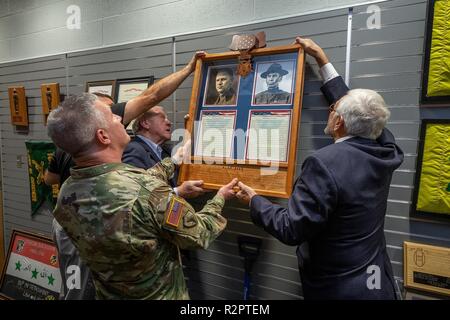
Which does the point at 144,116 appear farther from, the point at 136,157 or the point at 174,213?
the point at 174,213

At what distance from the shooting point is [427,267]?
1529mm

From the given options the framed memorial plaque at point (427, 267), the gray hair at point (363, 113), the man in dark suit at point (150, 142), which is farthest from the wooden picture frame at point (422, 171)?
the man in dark suit at point (150, 142)

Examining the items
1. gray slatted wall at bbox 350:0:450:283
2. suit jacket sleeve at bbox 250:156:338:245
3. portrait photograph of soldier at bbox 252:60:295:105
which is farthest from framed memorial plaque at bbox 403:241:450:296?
portrait photograph of soldier at bbox 252:60:295:105

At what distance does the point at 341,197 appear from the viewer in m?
1.28

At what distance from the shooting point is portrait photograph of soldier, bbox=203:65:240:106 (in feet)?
5.88

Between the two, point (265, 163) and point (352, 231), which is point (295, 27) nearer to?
point (265, 163)

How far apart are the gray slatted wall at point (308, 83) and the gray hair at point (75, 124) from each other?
1.02 m

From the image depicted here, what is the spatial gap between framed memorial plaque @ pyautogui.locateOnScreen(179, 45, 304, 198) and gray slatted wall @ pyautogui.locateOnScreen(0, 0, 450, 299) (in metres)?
0.20

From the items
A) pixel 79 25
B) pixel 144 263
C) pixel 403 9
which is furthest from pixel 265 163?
pixel 79 25

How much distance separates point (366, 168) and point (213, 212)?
68cm

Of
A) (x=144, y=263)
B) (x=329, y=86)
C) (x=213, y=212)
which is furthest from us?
(x=329, y=86)

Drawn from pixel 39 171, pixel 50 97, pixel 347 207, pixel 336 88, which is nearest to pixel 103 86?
pixel 50 97

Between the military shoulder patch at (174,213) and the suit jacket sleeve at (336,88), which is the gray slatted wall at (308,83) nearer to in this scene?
the suit jacket sleeve at (336,88)
